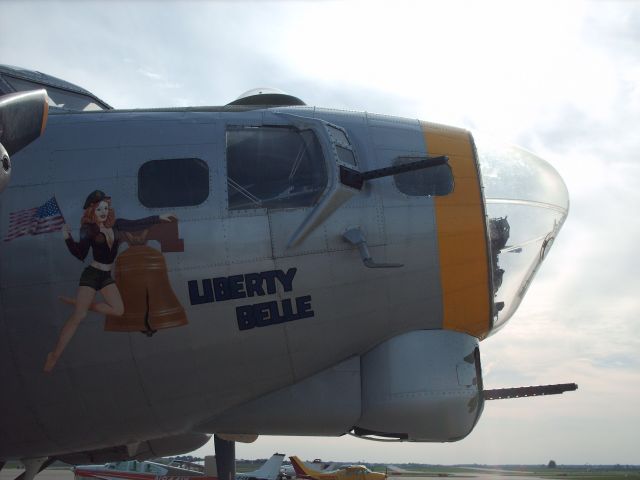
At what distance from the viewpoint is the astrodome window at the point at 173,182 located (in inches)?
311

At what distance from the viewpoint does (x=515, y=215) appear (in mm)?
8711

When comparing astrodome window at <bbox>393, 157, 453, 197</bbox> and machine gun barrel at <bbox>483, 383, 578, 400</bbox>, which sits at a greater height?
astrodome window at <bbox>393, 157, 453, 197</bbox>

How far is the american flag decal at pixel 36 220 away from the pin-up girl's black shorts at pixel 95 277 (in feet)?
1.99

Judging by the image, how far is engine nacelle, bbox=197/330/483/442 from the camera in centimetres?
786

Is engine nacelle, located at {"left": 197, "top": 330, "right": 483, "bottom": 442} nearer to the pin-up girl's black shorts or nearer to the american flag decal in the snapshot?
the pin-up girl's black shorts

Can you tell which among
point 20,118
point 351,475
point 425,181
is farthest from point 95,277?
point 351,475

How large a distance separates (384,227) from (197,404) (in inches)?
114

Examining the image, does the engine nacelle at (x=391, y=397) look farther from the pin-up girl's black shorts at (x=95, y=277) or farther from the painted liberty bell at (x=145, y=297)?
the pin-up girl's black shorts at (x=95, y=277)

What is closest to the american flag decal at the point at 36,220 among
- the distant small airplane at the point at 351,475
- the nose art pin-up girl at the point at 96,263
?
the nose art pin-up girl at the point at 96,263

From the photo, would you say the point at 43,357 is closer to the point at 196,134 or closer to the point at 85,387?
the point at 85,387

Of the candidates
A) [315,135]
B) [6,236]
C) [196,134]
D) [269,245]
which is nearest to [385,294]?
[269,245]

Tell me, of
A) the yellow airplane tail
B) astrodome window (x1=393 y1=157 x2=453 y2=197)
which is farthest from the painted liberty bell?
the yellow airplane tail

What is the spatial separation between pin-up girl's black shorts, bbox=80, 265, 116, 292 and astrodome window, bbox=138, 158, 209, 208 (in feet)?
Answer: 2.90

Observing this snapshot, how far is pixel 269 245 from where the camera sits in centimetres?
773
